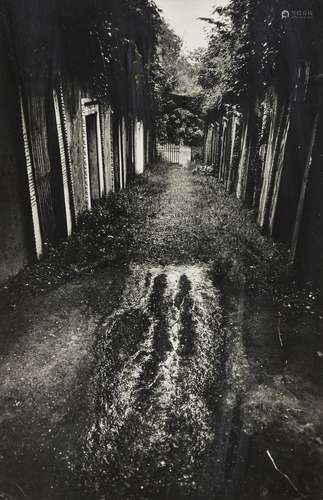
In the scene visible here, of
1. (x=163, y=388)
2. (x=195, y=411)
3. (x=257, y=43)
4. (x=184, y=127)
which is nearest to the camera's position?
(x=195, y=411)

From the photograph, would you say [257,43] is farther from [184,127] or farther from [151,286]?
[184,127]

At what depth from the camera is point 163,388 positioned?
11.6 ft

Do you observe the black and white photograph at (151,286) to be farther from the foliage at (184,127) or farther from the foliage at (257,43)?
the foliage at (184,127)

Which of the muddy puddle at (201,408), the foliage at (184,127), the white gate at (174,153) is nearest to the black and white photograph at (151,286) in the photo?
the muddy puddle at (201,408)

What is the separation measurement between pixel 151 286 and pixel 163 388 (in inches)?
87.2

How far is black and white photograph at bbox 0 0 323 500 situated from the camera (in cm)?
284

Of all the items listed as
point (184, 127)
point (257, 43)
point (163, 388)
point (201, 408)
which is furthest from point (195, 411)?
point (184, 127)

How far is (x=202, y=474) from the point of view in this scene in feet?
8.87

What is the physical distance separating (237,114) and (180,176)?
5366mm

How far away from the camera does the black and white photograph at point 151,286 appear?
112 inches

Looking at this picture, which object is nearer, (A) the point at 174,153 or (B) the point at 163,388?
(B) the point at 163,388

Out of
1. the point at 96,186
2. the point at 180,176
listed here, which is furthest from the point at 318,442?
the point at 180,176

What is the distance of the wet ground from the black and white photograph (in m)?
0.02

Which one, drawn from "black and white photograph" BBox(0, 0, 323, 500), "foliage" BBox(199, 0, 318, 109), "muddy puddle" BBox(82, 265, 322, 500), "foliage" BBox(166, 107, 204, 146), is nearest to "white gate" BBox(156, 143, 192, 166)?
"foliage" BBox(166, 107, 204, 146)
